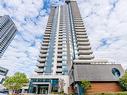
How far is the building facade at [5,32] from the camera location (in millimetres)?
110863

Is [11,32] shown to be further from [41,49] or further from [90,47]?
[90,47]

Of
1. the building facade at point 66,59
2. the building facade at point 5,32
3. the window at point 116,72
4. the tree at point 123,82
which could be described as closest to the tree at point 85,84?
the building facade at point 66,59

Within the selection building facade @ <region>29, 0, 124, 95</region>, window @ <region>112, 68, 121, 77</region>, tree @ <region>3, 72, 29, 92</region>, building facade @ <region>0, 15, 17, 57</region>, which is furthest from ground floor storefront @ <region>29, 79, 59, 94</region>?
building facade @ <region>0, 15, 17, 57</region>

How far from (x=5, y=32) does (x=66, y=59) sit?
44.3 metres

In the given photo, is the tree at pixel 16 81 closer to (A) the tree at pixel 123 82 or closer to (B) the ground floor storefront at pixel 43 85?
(B) the ground floor storefront at pixel 43 85

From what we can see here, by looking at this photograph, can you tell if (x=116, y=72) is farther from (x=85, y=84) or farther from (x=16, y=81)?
(x=16, y=81)

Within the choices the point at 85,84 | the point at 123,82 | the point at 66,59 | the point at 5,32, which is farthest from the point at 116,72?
the point at 5,32

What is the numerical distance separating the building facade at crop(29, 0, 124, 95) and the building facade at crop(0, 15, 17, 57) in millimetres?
23778

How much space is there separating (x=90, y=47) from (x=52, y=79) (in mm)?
38577

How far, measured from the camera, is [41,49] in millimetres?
110062

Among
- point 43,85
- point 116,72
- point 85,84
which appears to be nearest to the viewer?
point 85,84

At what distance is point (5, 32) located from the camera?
115 m

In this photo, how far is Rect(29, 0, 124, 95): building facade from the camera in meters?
46.5

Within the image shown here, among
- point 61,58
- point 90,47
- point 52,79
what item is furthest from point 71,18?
point 52,79
